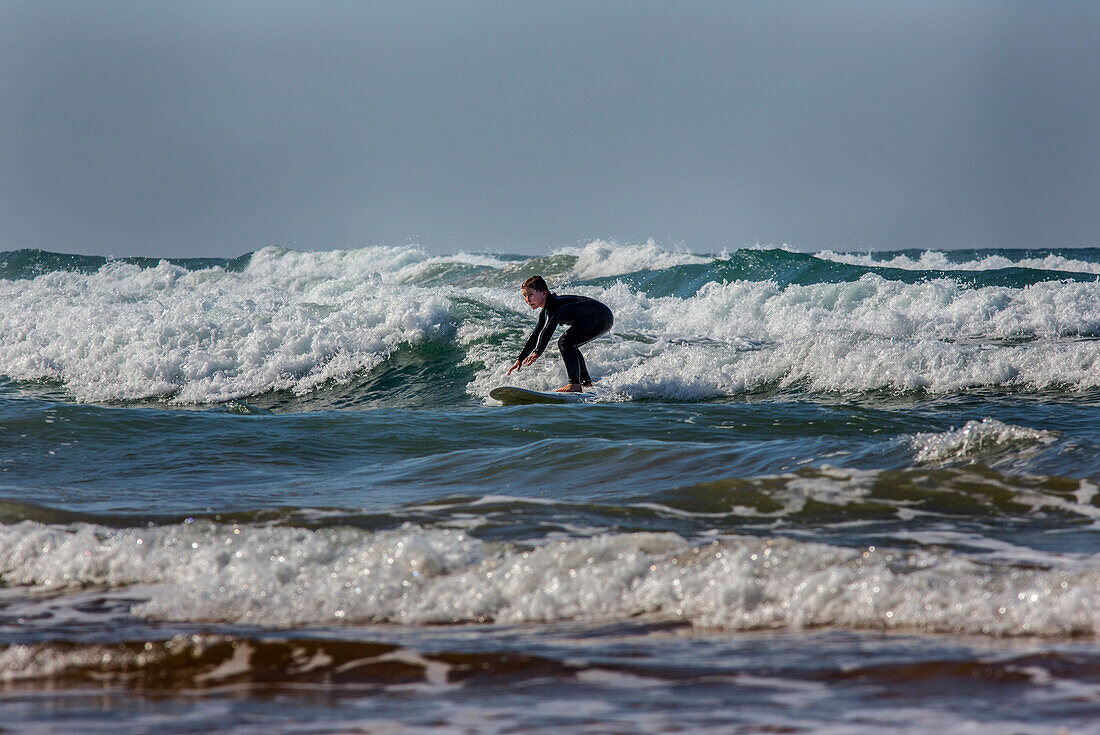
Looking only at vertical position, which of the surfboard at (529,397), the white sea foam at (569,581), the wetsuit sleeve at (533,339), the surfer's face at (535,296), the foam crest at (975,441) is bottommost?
the white sea foam at (569,581)

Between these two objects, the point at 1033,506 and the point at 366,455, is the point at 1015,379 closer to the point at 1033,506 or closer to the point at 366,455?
the point at 1033,506

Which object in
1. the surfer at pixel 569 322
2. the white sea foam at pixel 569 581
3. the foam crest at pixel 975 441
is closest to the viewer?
the white sea foam at pixel 569 581

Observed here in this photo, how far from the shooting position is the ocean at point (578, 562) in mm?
3008

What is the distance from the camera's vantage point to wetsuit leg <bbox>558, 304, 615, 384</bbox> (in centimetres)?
1120

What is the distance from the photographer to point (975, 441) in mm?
6285

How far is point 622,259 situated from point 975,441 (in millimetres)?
21820

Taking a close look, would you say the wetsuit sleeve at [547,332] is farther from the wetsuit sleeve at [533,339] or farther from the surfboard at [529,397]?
the surfboard at [529,397]

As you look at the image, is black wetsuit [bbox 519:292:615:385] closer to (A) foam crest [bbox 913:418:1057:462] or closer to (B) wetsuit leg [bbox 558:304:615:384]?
(B) wetsuit leg [bbox 558:304:615:384]

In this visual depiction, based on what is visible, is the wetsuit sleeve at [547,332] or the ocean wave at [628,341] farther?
→ the ocean wave at [628,341]

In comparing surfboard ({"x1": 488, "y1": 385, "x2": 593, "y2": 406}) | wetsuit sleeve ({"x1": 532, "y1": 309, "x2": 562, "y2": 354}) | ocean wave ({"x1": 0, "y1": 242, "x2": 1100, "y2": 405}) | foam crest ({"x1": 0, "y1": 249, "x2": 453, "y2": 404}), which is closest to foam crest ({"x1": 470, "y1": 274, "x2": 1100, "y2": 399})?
ocean wave ({"x1": 0, "y1": 242, "x2": 1100, "y2": 405})

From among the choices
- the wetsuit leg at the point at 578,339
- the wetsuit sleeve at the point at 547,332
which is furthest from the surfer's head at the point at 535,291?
the wetsuit leg at the point at 578,339

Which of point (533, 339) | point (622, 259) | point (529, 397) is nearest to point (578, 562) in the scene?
point (529, 397)

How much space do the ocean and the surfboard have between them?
2.53ft

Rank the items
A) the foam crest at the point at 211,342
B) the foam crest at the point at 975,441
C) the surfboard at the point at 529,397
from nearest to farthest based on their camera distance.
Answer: the foam crest at the point at 975,441 < the surfboard at the point at 529,397 < the foam crest at the point at 211,342
